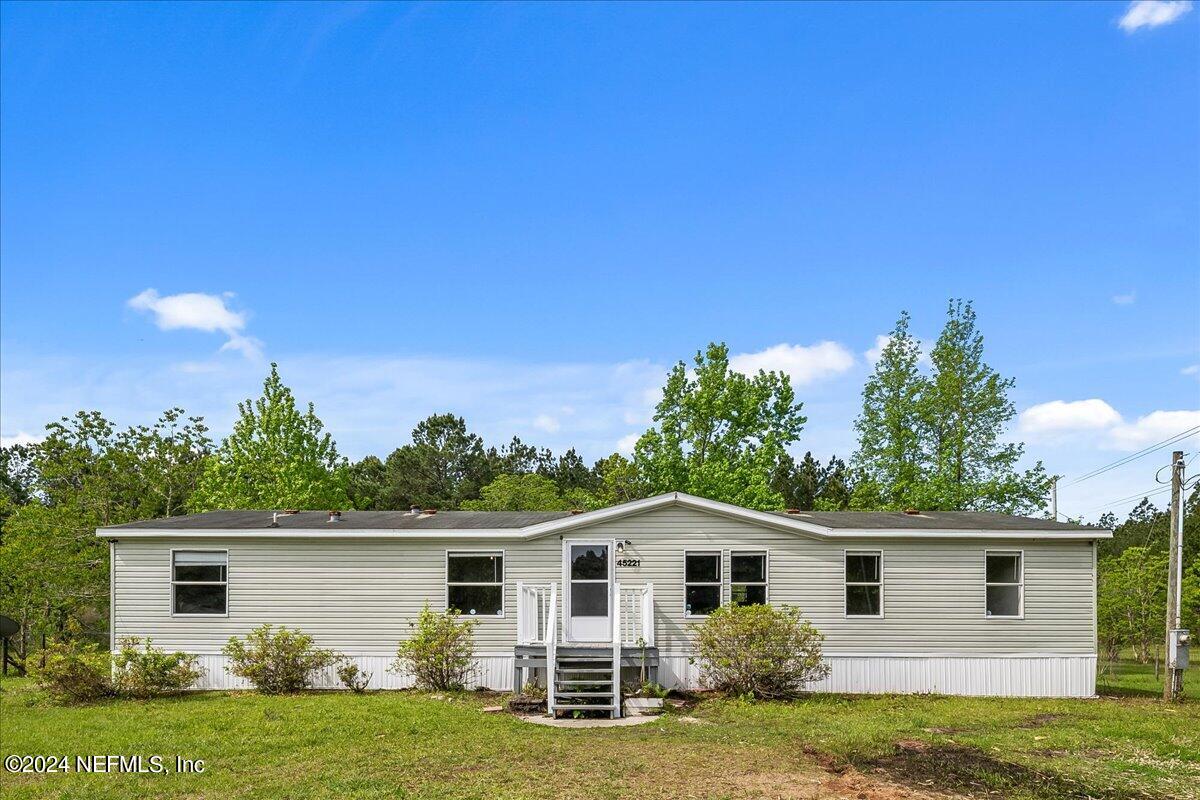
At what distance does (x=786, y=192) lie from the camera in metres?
21.5

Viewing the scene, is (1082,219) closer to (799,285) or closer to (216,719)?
(799,285)

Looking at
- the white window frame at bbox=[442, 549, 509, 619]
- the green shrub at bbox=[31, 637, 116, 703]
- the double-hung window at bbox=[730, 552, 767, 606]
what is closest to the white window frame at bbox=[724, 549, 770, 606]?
the double-hung window at bbox=[730, 552, 767, 606]

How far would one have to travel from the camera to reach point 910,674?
15398 millimetres

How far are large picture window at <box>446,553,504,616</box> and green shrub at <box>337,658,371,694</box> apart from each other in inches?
71.2

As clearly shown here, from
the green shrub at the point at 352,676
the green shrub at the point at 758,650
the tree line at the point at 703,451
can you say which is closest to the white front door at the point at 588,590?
the green shrub at the point at 758,650

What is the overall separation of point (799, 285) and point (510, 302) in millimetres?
7628

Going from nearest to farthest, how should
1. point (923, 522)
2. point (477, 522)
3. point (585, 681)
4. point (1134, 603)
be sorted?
point (585, 681) → point (477, 522) → point (923, 522) → point (1134, 603)

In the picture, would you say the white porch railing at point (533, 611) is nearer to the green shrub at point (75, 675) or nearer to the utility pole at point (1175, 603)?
the green shrub at point (75, 675)

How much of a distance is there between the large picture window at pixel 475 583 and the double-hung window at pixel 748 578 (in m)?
4.02

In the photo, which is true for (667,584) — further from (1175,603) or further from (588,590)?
(1175,603)

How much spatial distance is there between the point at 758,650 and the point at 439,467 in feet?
107

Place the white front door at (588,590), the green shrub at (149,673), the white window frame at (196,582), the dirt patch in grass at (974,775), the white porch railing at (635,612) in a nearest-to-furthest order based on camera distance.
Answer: the dirt patch in grass at (974,775), the green shrub at (149,673), the white porch railing at (635,612), the white front door at (588,590), the white window frame at (196,582)

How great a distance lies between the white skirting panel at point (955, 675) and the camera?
1534 cm

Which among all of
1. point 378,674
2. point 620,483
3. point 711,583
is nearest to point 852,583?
point 711,583
